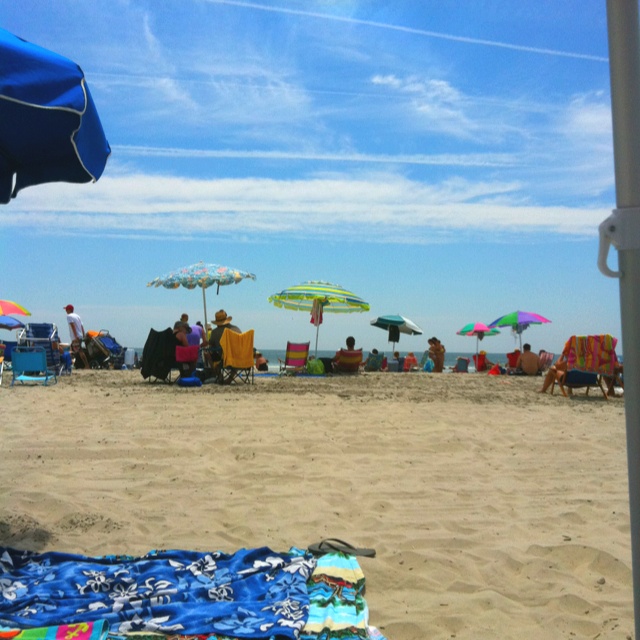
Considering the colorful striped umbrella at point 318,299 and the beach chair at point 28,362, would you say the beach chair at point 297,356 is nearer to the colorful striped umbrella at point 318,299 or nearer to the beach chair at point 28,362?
the colorful striped umbrella at point 318,299

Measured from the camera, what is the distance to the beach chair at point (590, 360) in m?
9.70

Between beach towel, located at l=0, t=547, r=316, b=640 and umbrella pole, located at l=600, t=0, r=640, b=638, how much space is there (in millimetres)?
1511

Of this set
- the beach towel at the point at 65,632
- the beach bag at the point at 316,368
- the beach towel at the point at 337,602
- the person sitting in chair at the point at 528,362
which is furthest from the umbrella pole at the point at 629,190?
the person sitting in chair at the point at 528,362

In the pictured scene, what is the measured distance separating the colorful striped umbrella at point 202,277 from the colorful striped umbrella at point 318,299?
1.58 metres

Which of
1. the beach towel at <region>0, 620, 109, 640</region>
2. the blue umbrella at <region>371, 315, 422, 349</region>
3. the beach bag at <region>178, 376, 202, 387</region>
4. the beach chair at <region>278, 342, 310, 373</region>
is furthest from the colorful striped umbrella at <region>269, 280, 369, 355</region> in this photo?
the beach towel at <region>0, 620, 109, 640</region>

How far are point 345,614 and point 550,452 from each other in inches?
139

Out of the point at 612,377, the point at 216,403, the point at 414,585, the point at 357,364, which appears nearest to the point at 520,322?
the point at 357,364

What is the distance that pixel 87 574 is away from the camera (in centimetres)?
290

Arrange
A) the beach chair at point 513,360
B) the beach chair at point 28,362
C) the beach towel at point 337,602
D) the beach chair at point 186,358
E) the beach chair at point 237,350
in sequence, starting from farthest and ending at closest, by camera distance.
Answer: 1. the beach chair at point 513,360
2. the beach chair at point 186,358
3. the beach chair at point 237,350
4. the beach chair at point 28,362
5. the beach towel at point 337,602

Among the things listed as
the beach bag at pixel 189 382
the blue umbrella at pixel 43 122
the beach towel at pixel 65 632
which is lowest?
the beach towel at pixel 65 632

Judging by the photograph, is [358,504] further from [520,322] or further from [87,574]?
[520,322]

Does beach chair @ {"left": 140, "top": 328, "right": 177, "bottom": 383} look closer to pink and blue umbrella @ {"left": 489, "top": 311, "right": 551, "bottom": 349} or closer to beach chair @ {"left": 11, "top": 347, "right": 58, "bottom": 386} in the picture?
→ beach chair @ {"left": 11, "top": 347, "right": 58, "bottom": 386}

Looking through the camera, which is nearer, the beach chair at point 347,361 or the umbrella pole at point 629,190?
the umbrella pole at point 629,190

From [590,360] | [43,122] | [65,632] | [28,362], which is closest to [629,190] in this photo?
[65,632]
